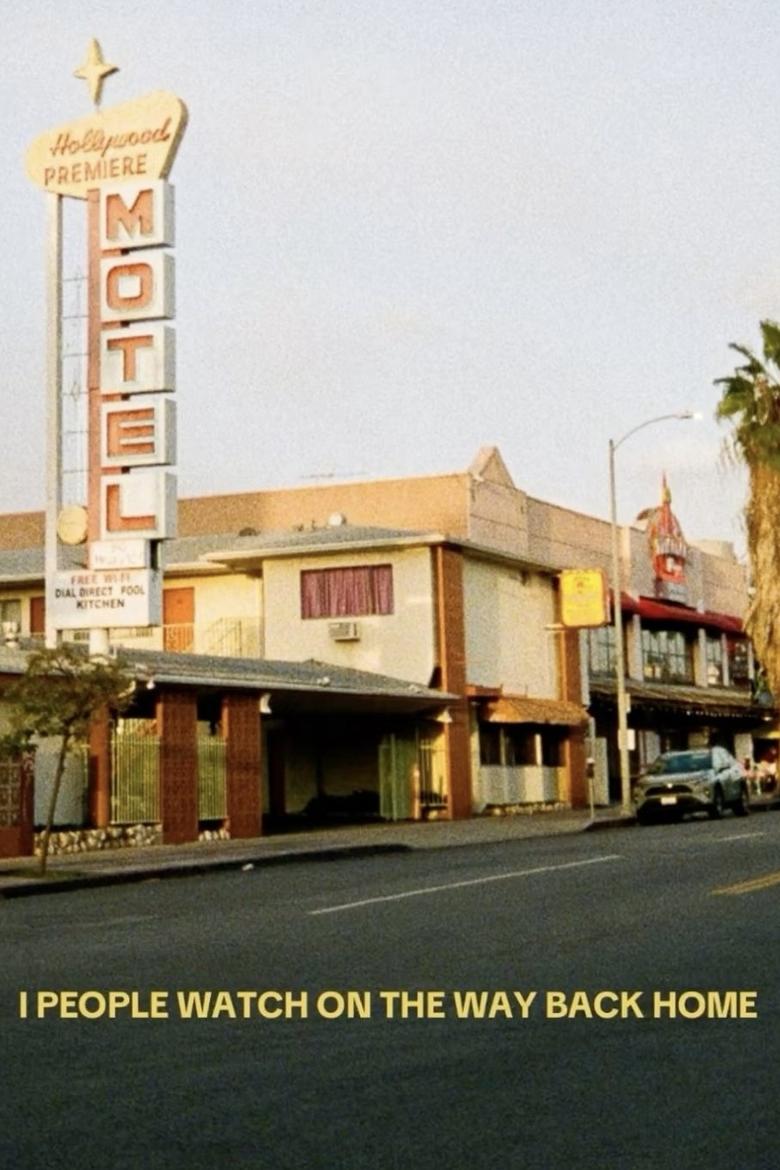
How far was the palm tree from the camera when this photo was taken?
47.8 meters

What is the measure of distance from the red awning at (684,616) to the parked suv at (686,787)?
53.2 ft

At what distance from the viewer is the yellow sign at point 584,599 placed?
162 feet

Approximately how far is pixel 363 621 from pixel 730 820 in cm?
1113

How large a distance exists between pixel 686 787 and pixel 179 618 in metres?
14.8

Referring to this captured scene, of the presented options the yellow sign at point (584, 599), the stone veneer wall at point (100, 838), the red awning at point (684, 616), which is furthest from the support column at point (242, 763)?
Answer: the red awning at point (684, 616)

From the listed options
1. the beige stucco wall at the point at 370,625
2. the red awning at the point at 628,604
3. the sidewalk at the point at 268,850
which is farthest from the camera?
the red awning at the point at 628,604

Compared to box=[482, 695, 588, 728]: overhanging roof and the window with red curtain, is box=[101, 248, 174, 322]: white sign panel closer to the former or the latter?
the window with red curtain

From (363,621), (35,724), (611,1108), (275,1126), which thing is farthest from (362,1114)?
(363,621)

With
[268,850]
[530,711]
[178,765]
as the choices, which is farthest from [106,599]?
[530,711]

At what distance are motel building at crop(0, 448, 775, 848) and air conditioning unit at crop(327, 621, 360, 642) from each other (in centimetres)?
6

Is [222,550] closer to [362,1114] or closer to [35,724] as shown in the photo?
[35,724]

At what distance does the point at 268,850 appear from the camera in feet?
98.8

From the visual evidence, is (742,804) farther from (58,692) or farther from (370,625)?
(58,692)
